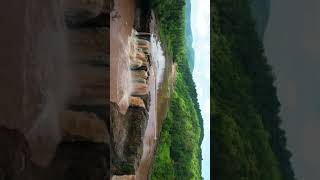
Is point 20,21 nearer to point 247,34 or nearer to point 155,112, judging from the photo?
point 247,34

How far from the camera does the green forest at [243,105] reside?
8.98 ft

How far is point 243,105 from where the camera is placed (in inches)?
114

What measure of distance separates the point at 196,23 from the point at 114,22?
0.96 metres

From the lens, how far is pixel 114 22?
16.0 feet

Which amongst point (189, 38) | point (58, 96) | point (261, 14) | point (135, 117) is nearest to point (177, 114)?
point (135, 117)

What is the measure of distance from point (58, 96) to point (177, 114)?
2161 mm

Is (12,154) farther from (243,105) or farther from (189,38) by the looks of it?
(189,38)

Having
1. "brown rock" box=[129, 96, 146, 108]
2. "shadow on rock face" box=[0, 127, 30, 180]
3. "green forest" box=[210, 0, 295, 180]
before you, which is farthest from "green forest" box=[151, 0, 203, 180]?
"shadow on rock face" box=[0, 127, 30, 180]

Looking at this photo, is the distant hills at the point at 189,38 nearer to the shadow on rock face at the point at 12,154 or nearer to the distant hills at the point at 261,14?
the distant hills at the point at 261,14

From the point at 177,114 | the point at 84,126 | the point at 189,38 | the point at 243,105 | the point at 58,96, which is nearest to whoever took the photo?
the point at 58,96

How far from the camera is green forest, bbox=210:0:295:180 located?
8.98 ft

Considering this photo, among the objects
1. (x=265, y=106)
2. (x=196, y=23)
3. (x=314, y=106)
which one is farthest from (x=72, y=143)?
(x=196, y=23)

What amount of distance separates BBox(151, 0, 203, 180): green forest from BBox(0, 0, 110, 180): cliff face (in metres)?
1.64

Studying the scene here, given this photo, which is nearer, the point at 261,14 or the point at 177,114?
the point at 261,14
